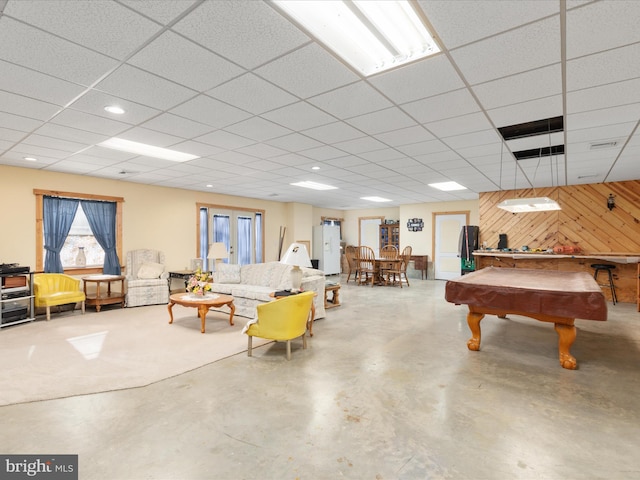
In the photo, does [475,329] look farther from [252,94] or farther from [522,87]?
[252,94]

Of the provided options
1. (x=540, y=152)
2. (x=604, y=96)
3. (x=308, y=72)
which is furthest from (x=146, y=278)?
(x=604, y=96)

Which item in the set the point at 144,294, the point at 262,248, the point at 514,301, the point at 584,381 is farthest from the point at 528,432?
the point at 262,248

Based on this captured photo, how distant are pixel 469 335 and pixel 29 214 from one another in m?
7.48

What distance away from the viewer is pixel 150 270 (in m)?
6.91

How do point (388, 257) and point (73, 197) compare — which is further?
point (388, 257)

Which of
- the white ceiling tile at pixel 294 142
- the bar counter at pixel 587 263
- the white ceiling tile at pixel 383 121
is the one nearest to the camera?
the white ceiling tile at pixel 383 121

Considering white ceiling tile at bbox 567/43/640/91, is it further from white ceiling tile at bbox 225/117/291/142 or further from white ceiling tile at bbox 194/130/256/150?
white ceiling tile at bbox 194/130/256/150

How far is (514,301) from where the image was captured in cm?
357

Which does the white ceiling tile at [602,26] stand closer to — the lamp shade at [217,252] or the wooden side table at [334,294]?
the wooden side table at [334,294]

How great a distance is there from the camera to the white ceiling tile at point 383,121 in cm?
329

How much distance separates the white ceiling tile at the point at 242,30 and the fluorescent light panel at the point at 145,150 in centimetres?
275

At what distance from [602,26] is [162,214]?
7.82m

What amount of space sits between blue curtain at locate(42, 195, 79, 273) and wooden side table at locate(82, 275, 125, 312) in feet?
2.08

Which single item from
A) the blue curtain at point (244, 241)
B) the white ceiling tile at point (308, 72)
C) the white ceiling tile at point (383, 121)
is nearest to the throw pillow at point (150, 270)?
the blue curtain at point (244, 241)
